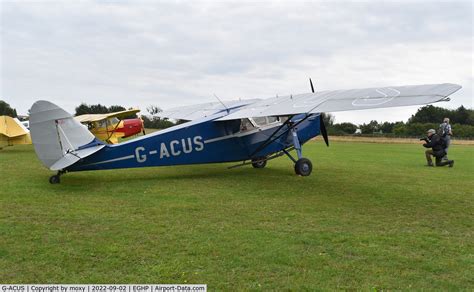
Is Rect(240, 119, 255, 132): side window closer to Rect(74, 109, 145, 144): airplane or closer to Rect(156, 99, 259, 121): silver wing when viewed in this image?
Rect(156, 99, 259, 121): silver wing

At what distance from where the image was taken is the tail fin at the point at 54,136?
824cm

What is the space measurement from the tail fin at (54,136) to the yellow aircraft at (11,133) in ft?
32.4

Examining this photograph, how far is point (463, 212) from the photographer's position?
262 inches

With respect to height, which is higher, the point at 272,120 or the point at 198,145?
the point at 272,120

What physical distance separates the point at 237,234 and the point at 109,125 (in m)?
18.9

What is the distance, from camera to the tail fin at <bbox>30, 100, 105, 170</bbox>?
27.0ft

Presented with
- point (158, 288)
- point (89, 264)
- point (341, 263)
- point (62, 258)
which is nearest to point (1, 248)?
point (62, 258)

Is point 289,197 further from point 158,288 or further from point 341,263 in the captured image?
point 158,288

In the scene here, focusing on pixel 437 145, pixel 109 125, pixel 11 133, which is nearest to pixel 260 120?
pixel 437 145

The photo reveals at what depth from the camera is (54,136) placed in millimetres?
8359

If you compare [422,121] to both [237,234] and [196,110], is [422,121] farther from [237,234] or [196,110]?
[237,234]

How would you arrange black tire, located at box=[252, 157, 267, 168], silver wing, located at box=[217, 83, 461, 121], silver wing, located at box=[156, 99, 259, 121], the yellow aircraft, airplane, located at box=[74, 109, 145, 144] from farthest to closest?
airplane, located at box=[74, 109, 145, 144]
the yellow aircraft
silver wing, located at box=[156, 99, 259, 121]
black tire, located at box=[252, 157, 267, 168]
silver wing, located at box=[217, 83, 461, 121]

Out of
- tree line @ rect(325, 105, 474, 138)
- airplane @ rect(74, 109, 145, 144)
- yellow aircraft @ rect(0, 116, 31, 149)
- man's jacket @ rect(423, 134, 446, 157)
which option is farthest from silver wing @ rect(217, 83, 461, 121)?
tree line @ rect(325, 105, 474, 138)

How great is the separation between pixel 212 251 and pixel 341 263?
4.50ft
